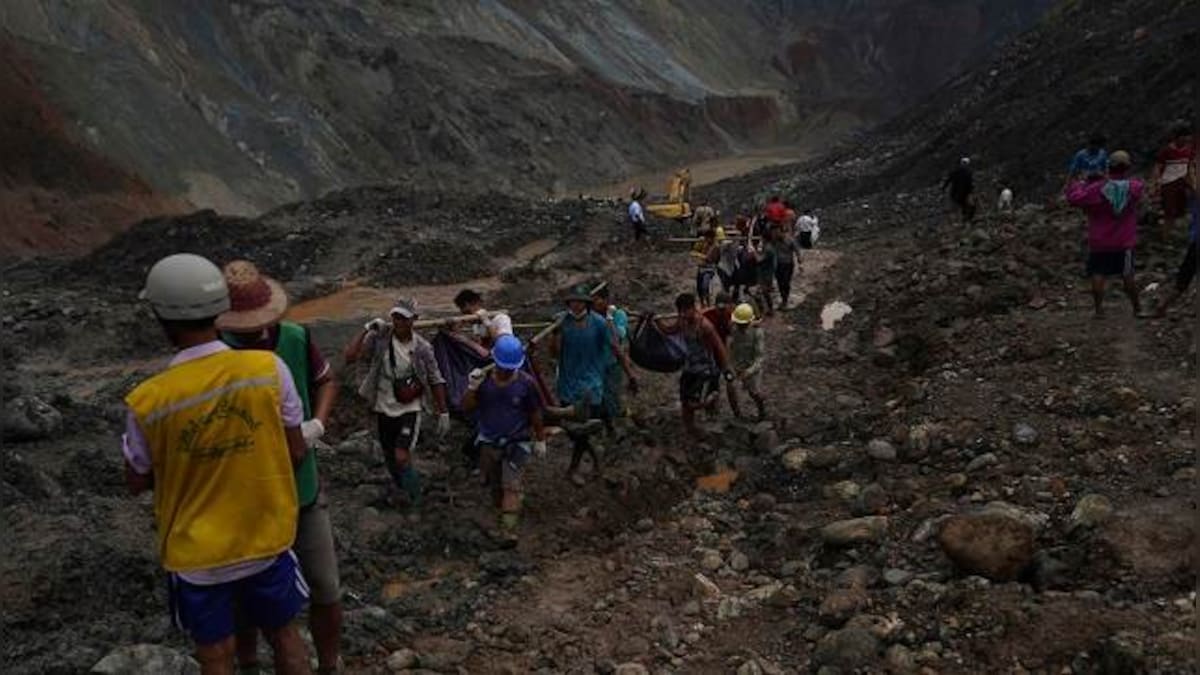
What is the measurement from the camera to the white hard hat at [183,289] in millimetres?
2975

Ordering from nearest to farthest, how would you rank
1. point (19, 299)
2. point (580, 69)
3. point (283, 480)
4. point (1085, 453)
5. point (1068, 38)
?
point (283, 480) < point (1085, 453) < point (19, 299) < point (1068, 38) < point (580, 69)

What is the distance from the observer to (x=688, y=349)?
8258 mm

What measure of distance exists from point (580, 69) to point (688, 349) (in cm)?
4372

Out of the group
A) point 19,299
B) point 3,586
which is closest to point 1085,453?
point 3,586

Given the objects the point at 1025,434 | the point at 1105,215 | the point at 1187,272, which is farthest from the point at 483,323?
the point at 1187,272

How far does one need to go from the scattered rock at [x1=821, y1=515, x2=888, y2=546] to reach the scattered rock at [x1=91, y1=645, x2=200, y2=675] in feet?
10.8

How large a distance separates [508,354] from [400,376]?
0.67m

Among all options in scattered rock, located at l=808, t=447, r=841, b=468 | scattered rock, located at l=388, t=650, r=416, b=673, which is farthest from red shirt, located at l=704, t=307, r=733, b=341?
scattered rock, located at l=388, t=650, r=416, b=673

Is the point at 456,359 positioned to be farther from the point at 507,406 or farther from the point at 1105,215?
the point at 1105,215

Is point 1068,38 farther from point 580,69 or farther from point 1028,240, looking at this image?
point 580,69

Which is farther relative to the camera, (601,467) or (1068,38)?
(1068,38)

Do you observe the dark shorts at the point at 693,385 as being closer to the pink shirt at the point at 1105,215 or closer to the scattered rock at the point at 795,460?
the scattered rock at the point at 795,460

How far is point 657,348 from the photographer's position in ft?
27.2

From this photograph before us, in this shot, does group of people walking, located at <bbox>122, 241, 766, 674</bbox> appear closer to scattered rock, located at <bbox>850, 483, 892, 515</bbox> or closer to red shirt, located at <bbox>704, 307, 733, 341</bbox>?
scattered rock, located at <bbox>850, 483, 892, 515</bbox>
